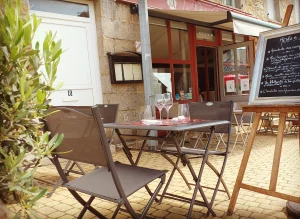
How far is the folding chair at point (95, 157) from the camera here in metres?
1.62

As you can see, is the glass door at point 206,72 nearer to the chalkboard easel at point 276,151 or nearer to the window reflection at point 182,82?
the window reflection at point 182,82

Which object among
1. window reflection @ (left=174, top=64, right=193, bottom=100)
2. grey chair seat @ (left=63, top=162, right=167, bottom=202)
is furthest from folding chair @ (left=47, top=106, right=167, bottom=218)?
window reflection @ (left=174, top=64, right=193, bottom=100)

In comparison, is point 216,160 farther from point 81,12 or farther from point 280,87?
point 81,12

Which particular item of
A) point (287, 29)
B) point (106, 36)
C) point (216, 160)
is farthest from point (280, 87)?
point (106, 36)

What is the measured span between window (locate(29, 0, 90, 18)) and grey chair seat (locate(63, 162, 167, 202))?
150 inches

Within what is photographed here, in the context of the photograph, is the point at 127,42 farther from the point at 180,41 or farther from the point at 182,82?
the point at 182,82

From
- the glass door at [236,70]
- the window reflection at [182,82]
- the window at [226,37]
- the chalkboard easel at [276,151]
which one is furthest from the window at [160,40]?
the chalkboard easel at [276,151]

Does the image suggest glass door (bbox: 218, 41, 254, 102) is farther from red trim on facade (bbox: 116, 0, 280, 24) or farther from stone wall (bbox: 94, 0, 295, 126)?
stone wall (bbox: 94, 0, 295, 126)

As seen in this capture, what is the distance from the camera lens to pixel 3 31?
4.02 feet

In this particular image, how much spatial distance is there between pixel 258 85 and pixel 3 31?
2.07 metres

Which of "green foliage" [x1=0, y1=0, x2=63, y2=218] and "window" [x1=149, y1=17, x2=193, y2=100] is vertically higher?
"window" [x1=149, y1=17, x2=193, y2=100]

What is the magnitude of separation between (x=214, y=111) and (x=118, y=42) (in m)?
3.49

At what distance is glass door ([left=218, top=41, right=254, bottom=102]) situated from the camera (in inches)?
335

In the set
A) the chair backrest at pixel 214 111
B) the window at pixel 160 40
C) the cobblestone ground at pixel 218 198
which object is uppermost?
the window at pixel 160 40
